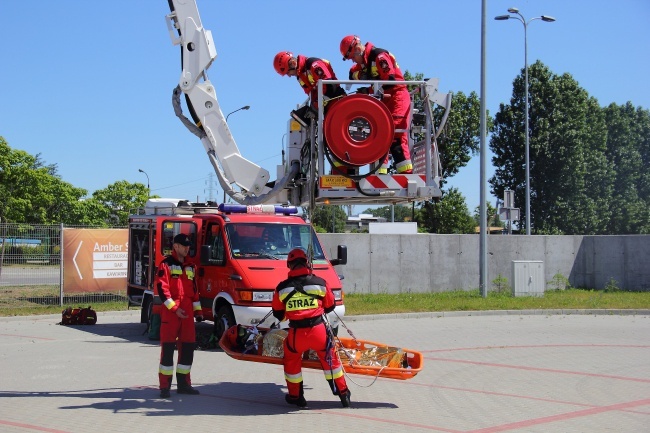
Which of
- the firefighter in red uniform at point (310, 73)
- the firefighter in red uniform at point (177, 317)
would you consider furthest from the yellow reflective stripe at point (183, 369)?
the firefighter in red uniform at point (310, 73)

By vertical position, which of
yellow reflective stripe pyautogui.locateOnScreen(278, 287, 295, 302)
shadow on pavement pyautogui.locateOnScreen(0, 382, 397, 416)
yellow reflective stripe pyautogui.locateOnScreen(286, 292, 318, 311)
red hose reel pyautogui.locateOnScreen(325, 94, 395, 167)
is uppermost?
red hose reel pyautogui.locateOnScreen(325, 94, 395, 167)

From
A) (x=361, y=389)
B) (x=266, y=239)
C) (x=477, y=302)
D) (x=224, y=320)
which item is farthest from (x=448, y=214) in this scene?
(x=361, y=389)

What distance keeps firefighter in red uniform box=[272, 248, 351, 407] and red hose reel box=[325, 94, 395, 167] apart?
1404 mm

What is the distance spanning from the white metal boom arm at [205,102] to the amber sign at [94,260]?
36.6 feet

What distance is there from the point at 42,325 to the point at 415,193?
38.6ft

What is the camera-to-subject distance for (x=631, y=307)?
71.5 ft

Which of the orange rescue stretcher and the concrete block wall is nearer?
the orange rescue stretcher

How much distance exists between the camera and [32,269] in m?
20.7

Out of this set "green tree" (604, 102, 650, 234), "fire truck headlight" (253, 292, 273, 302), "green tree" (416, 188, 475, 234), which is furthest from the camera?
"green tree" (604, 102, 650, 234)

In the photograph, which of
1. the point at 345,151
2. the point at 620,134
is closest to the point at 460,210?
the point at 620,134

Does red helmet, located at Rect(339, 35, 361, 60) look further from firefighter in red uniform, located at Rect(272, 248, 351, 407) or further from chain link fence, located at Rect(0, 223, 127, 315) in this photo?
chain link fence, located at Rect(0, 223, 127, 315)

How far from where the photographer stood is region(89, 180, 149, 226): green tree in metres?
57.6

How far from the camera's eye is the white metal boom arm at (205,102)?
10477mm

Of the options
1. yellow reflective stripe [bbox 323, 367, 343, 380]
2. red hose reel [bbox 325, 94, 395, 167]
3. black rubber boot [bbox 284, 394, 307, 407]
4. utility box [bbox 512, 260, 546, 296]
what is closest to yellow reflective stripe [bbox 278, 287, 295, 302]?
yellow reflective stripe [bbox 323, 367, 343, 380]
